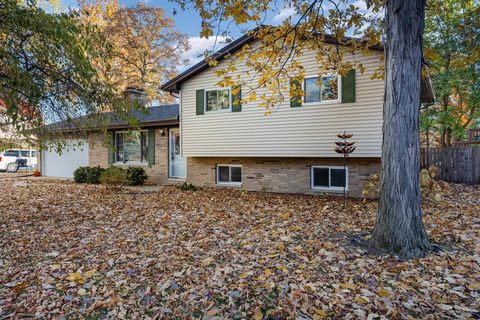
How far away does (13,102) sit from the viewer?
12.3 ft

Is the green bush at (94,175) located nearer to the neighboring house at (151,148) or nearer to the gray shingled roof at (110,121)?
the neighboring house at (151,148)

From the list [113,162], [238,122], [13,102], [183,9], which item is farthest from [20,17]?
[113,162]

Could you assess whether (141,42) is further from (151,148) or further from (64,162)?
(151,148)

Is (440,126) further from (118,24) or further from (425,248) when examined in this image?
(118,24)

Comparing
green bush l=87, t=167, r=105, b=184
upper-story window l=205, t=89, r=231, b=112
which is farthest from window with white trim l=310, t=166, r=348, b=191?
green bush l=87, t=167, r=105, b=184

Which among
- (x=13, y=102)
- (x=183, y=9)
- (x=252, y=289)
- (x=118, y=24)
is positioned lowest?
(x=252, y=289)

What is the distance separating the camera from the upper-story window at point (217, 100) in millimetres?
10367

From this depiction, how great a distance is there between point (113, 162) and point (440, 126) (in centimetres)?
1778

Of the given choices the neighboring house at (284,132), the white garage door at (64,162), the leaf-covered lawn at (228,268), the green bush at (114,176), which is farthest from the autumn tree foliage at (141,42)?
the leaf-covered lawn at (228,268)

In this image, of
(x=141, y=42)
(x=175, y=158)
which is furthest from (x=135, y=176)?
(x=141, y=42)

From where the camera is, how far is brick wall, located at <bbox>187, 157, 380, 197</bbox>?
879cm

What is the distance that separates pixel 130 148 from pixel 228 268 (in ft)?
37.8

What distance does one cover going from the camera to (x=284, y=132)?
9328 mm

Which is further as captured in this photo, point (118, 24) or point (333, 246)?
point (118, 24)
